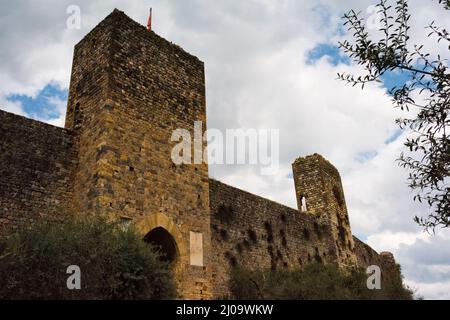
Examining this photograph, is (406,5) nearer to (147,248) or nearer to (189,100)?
(147,248)

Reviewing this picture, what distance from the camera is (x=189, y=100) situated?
12.5m

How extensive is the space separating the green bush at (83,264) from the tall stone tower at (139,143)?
146cm

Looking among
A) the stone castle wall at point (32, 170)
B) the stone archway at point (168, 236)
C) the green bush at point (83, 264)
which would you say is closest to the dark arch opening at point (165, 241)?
the stone archway at point (168, 236)

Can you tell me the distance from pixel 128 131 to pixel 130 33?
117 inches

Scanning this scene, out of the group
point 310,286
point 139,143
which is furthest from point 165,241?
point 310,286

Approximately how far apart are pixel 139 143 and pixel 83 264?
3967 millimetres

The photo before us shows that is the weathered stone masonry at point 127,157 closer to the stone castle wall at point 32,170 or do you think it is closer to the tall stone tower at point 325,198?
the stone castle wall at point 32,170

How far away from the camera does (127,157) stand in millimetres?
10000

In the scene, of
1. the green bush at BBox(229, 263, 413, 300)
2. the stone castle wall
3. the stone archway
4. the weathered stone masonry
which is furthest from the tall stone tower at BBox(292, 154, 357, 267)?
the stone castle wall

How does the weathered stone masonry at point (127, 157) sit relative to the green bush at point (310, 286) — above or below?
above

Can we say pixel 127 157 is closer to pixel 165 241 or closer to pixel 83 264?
pixel 165 241

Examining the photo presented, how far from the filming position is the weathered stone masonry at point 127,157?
9.51m
